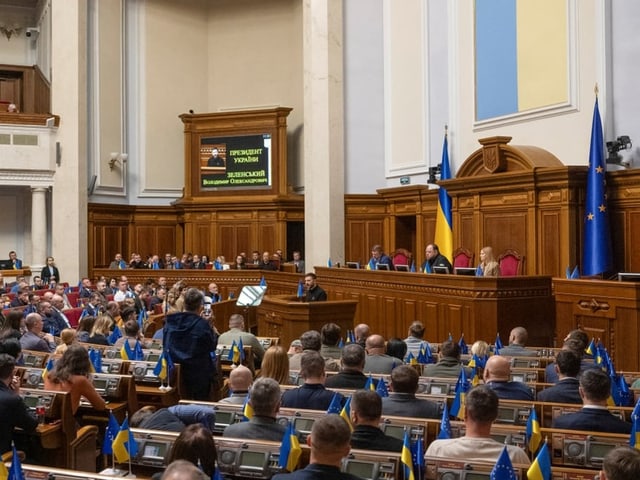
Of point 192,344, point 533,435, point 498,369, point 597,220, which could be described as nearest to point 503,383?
point 498,369

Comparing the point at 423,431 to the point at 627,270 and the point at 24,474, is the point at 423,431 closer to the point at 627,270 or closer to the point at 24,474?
the point at 24,474

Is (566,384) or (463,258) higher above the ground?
(463,258)

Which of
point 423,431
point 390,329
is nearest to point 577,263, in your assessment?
point 390,329

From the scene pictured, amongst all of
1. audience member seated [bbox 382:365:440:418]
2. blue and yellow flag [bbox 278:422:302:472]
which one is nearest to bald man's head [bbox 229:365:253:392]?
audience member seated [bbox 382:365:440:418]

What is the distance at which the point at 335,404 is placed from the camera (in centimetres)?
463

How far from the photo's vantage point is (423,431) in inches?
165

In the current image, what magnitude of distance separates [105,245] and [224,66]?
6.26 metres

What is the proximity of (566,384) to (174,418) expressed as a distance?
259cm

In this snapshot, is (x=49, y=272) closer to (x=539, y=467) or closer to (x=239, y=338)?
(x=239, y=338)

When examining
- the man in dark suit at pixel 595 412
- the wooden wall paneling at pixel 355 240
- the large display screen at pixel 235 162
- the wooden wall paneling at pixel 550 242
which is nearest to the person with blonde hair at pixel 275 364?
the man in dark suit at pixel 595 412

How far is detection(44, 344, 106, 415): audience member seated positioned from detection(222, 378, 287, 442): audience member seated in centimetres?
186

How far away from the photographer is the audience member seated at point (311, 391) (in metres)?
4.95

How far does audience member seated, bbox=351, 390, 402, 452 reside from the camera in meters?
3.83

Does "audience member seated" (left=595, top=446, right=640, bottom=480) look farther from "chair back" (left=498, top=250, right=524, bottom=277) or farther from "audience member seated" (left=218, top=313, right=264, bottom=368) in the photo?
"chair back" (left=498, top=250, right=524, bottom=277)
